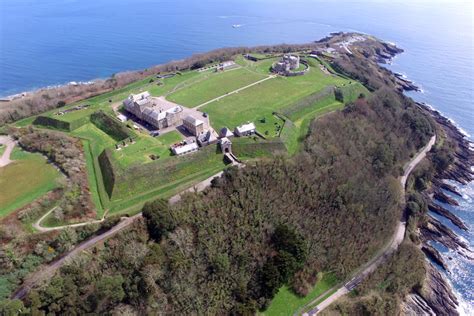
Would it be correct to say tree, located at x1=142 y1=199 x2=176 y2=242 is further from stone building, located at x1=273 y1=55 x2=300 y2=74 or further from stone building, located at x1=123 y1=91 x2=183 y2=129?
stone building, located at x1=273 y1=55 x2=300 y2=74

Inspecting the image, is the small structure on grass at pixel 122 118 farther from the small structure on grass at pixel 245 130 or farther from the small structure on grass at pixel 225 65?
the small structure on grass at pixel 225 65

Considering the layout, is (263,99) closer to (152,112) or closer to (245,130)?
(245,130)

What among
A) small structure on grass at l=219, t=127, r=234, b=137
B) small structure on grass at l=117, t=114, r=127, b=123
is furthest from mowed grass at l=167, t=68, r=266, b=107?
small structure on grass at l=219, t=127, r=234, b=137

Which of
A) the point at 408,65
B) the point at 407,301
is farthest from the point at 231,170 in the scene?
the point at 408,65

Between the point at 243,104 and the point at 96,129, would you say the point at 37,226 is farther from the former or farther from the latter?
the point at 243,104

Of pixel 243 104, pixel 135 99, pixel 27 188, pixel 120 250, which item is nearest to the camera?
pixel 120 250

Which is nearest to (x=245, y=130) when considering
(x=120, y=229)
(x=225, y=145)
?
(x=225, y=145)

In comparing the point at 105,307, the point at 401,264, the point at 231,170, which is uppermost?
the point at 231,170

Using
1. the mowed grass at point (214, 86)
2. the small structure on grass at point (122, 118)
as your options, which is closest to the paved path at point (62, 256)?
the small structure on grass at point (122, 118)
